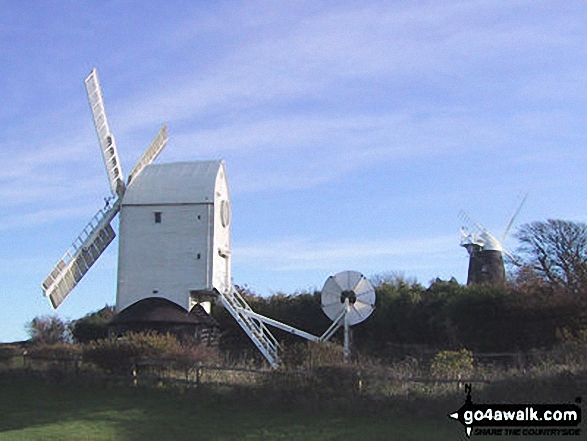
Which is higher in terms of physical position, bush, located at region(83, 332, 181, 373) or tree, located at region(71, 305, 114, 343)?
tree, located at region(71, 305, 114, 343)

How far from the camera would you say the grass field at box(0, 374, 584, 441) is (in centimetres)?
1920

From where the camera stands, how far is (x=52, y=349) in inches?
1126

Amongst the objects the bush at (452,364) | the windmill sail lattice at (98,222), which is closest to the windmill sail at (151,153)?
the windmill sail lattice at (98,222)

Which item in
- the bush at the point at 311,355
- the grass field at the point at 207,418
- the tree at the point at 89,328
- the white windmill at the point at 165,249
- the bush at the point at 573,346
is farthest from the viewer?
the tree at the point at 89,328

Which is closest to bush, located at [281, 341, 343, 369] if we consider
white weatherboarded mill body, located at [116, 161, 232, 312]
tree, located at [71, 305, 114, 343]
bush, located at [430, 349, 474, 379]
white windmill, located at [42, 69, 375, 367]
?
bush, located at [430, 349, 474, 379]

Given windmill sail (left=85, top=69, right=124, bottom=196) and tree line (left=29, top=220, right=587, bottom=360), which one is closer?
tree line (left=29, top=220, right=587, bottom=360)

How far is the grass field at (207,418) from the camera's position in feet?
63.0

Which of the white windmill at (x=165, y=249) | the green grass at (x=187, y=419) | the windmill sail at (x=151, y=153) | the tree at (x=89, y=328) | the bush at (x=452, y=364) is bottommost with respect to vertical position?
the green grass at (x=187, y=419)

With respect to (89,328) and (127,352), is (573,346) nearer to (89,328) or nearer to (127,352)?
(127,352)

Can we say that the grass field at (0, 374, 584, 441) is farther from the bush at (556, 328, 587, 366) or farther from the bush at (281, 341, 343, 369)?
the bush at (556, 328, 587, 366)

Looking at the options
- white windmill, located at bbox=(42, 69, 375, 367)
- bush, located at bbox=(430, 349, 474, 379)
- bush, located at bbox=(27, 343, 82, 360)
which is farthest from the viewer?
white windmill, located at bbox=(42, 69, 375, 367)

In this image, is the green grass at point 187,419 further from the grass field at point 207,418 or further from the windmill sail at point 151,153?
the windmill sail at point 151,153

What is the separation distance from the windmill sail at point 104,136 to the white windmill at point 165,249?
44 millimetres

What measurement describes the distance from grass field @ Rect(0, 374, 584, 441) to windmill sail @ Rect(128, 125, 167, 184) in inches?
526
